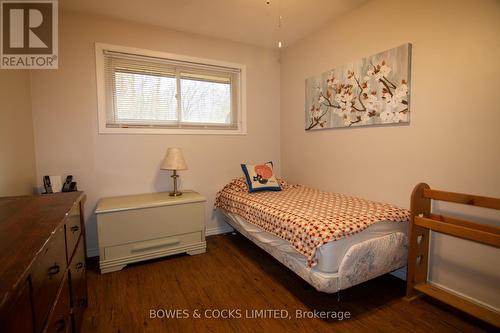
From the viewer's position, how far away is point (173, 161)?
256 centimetres

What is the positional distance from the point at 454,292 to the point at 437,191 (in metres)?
0.74

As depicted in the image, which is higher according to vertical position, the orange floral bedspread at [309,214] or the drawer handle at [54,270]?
the drawer handle at [54,270]

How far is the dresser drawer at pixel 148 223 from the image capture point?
2.18 m

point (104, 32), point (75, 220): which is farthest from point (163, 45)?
point (75, 220)

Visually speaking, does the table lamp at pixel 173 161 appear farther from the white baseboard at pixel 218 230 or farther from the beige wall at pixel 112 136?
the white baseboard at pixel 218 230

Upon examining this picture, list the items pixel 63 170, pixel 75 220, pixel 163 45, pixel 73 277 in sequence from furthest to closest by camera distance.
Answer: pixel 163 45 < pixel 63 170 < pixel 75 220 < pixel 73 277

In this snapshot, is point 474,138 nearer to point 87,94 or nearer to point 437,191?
point 437,191

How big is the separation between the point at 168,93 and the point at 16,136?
4.70ft

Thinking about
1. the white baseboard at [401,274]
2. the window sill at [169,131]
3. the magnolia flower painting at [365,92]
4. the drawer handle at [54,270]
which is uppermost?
the magnolia flower painting at [365,92]

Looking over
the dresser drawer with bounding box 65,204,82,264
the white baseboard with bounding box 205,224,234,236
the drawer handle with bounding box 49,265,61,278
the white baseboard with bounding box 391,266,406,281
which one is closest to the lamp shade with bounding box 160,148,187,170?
the white baseboard with bounding box 205,224,234,236

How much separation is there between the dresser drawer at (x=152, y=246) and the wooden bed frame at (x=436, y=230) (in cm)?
188

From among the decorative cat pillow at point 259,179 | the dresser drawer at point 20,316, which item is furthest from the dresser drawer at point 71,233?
the decorative cat pillow at point 259,179

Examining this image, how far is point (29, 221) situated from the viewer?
0.94 meters

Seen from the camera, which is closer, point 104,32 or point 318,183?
point 104,32
